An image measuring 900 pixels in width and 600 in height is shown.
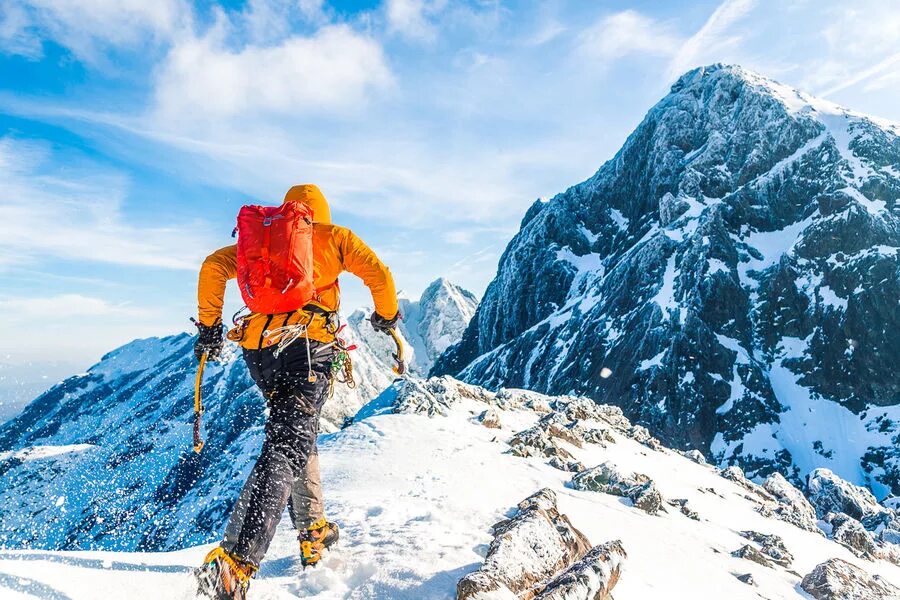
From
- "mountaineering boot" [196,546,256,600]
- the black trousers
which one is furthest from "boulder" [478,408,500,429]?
"mountaineering boot" [196,546,256,600]

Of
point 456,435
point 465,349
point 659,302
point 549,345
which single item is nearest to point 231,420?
point 465,349

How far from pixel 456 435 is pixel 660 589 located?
758cm

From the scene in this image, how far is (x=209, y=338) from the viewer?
17.4 ft

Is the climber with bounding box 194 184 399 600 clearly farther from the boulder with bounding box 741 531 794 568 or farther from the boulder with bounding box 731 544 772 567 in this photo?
the boulder with bounding box 741 531 794 568

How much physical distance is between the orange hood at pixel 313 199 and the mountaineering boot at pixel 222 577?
10.2ft

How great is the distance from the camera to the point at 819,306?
76.2 metres

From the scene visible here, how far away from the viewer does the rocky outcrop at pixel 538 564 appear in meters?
4.22

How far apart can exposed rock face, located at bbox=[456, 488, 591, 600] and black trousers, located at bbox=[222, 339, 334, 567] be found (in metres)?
1.74

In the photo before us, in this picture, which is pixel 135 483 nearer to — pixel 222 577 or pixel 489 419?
pixel 489 419

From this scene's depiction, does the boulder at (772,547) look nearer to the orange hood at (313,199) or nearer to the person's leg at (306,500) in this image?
the person's leg at (306,500)

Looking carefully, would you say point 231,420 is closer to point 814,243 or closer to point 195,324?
point 814,243

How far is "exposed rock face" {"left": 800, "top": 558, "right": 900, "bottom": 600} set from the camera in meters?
7.85

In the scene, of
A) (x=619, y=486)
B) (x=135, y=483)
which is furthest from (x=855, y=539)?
(x=135, y=483)

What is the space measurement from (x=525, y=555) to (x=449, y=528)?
1314 millimetres
